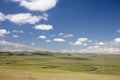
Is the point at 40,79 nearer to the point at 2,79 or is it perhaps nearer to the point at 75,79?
the point at 2,79

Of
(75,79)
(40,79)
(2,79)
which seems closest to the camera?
(2,79)

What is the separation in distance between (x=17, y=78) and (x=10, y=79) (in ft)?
5.03

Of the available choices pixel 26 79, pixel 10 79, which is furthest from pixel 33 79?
pixel 10 79

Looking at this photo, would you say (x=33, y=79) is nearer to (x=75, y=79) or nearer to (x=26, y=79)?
(x=26, y=79)

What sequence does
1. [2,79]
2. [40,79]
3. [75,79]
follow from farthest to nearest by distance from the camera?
[75,79] → [40,79] → [2,79]

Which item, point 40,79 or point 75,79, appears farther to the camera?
point 75,79

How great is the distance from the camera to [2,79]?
36.0 m

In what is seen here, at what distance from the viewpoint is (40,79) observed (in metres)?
39.0

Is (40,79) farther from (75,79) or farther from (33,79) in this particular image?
(75,79)

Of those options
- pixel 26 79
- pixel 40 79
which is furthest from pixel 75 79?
pixel 26 79

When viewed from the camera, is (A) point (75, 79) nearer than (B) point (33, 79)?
No

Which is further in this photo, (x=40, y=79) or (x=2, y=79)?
(x=40, y=79)

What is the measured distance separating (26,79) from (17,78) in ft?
6.04

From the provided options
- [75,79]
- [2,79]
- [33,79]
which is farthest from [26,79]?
[75,79]
